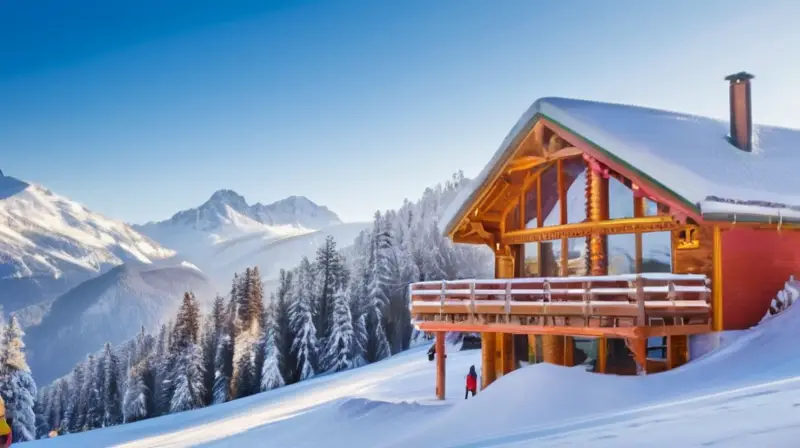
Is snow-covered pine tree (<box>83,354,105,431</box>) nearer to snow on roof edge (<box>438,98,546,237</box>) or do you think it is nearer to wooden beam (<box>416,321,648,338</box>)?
snow on roof edge (<box>438,98,546,237</box>)

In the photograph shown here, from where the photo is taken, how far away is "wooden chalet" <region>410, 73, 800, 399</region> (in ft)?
55.0

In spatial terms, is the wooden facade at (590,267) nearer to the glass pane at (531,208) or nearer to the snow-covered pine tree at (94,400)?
the glass pane at (531,208)

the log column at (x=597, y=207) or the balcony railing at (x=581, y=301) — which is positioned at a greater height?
the log column at (x=597, y=207)

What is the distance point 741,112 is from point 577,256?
5.86 metres

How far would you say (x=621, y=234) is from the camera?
19484mm

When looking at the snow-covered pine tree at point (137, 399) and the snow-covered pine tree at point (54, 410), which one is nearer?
the snow-covered pine tree at point (137, 399)

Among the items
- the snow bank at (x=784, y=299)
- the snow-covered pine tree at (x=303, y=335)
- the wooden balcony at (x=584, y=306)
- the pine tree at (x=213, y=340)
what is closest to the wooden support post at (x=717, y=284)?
the wooden balcony at (x=584, y=306)

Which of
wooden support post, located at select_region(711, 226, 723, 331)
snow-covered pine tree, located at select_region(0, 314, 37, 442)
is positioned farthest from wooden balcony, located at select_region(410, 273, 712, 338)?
snow-covered pine tree, located at select_region(0, 314, 37, 442)

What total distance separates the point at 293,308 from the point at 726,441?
191ft

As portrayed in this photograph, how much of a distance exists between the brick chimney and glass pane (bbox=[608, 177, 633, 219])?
3564 millimetres

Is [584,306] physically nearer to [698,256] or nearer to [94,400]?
[698,256]

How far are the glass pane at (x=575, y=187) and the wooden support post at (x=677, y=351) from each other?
4.24 m

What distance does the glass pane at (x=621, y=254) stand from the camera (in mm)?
19266

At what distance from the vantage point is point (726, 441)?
22.9 feet
